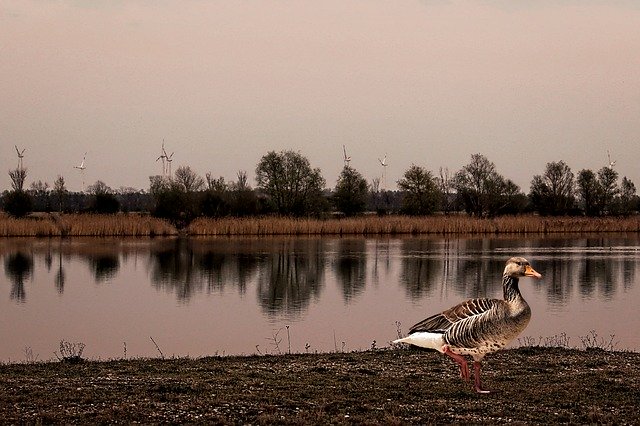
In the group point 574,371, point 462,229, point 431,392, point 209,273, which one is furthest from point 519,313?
point 462,229

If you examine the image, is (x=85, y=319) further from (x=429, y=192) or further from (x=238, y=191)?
(x=429, y=192)

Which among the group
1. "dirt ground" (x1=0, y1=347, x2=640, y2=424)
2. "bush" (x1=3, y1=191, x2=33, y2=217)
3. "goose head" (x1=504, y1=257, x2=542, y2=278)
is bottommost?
"dirt ground" (x1=0, y1=347, x2=640, y2=424)

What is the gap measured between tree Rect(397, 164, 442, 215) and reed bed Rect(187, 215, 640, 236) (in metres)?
8.97

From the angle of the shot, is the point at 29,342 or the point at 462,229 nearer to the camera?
the point at 29,342

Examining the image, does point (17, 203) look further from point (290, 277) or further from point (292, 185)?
point (290, 277)

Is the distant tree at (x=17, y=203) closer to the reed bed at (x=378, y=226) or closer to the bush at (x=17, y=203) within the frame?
the bush at (x=17, y=203)

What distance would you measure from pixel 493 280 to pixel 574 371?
17.9 meters

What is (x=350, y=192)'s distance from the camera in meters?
74.8

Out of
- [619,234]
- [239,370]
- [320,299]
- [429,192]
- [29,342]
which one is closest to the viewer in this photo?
[239,370]

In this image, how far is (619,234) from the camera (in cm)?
6644

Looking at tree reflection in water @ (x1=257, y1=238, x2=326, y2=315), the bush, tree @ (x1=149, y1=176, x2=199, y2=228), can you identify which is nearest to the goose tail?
tree reflection in water @ (x1=257, y1=238, x2=326, y2=315)

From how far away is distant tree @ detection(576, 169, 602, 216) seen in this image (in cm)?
8250

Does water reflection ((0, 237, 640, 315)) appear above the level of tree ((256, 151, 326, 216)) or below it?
below

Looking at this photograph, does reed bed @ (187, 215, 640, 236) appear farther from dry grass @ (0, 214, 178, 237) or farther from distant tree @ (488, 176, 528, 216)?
distant tree @ (488, 176, 528, 216)
